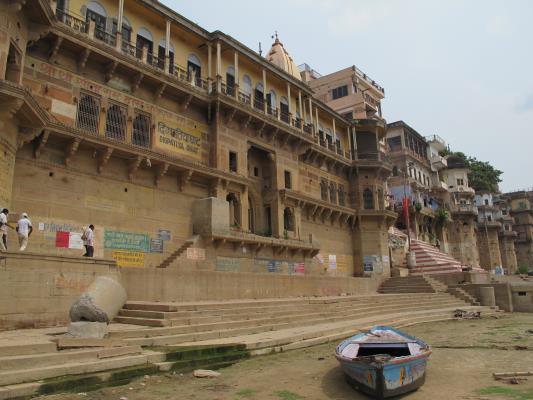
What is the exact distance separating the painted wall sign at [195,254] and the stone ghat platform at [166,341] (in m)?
4.45

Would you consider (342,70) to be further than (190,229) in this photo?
Yes

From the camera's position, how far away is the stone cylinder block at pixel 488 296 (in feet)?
83.5

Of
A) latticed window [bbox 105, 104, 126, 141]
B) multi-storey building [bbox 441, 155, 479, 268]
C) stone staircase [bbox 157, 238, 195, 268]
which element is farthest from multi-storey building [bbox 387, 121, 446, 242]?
latticed window [bbox 105, 104, 126, 141]

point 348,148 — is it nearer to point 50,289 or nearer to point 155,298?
point 155,298

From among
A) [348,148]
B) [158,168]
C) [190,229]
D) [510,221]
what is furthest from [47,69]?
[510,221]

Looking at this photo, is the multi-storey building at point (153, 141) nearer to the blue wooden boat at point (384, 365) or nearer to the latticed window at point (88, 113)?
the latticed window at point (88, 113)

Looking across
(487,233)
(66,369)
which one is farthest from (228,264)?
(487,233)

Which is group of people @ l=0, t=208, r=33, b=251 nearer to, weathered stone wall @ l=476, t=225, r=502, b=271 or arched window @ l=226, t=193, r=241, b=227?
arched window @ l=226, t=193, r=241, b=227

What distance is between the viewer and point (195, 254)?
18.7 metres

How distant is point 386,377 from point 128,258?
12.8 metres

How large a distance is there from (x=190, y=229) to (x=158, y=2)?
10.0m

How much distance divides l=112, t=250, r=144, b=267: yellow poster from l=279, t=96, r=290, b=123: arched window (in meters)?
12.8

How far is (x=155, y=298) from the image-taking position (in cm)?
1428

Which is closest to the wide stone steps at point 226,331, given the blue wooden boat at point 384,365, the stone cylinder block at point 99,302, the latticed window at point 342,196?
the stone cylinder block at point 99,302
